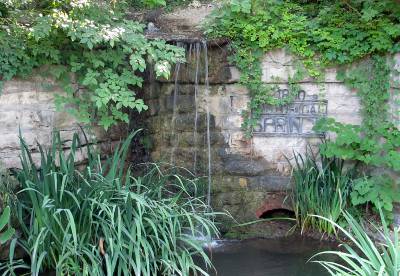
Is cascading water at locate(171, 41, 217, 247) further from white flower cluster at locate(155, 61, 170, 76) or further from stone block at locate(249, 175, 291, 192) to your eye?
white flower cluster at locate(155, 61, 170, 76)

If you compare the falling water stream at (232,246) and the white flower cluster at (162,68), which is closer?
the falling water stream at (232,246)

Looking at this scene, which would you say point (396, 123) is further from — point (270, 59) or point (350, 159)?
point (270, 59)

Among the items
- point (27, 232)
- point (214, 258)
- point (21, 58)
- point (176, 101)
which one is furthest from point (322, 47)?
point (27, 232)

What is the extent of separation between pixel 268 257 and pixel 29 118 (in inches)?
Result: 97.2

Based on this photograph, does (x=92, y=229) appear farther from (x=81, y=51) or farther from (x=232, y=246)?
(x=81, y=51)

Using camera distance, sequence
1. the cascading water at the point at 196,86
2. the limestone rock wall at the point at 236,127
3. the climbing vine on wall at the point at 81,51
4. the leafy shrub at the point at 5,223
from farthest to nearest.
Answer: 1. the cascading water at the point at 196,86
2. the limestone rock wall at the point at 236,127
3. the climbing vine on wall at the point at 81,51
4. the leafy shrub at the point at 5,223

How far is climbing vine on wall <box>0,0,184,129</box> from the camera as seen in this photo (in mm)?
4078

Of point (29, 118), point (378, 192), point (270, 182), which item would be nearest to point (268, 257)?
point (270, 182)

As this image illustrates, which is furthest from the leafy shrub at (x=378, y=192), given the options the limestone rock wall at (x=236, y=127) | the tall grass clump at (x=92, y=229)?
the tall grass clump at (x=92, y=229)

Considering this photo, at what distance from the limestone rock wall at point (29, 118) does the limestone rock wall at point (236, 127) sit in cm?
97

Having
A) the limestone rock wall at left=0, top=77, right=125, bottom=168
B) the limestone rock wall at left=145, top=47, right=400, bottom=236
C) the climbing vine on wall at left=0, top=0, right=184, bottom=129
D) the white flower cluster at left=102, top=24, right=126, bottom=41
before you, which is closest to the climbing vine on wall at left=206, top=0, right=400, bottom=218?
the limestone rock wall at left=145, top=47, right=400, bottom=236

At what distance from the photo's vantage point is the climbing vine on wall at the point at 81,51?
4.08 m

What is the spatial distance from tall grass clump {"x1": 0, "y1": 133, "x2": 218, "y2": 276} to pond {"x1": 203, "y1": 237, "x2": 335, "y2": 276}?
473mm

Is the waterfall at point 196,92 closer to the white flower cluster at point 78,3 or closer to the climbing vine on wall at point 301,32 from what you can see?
the climbing vine on wall at point 301,32
